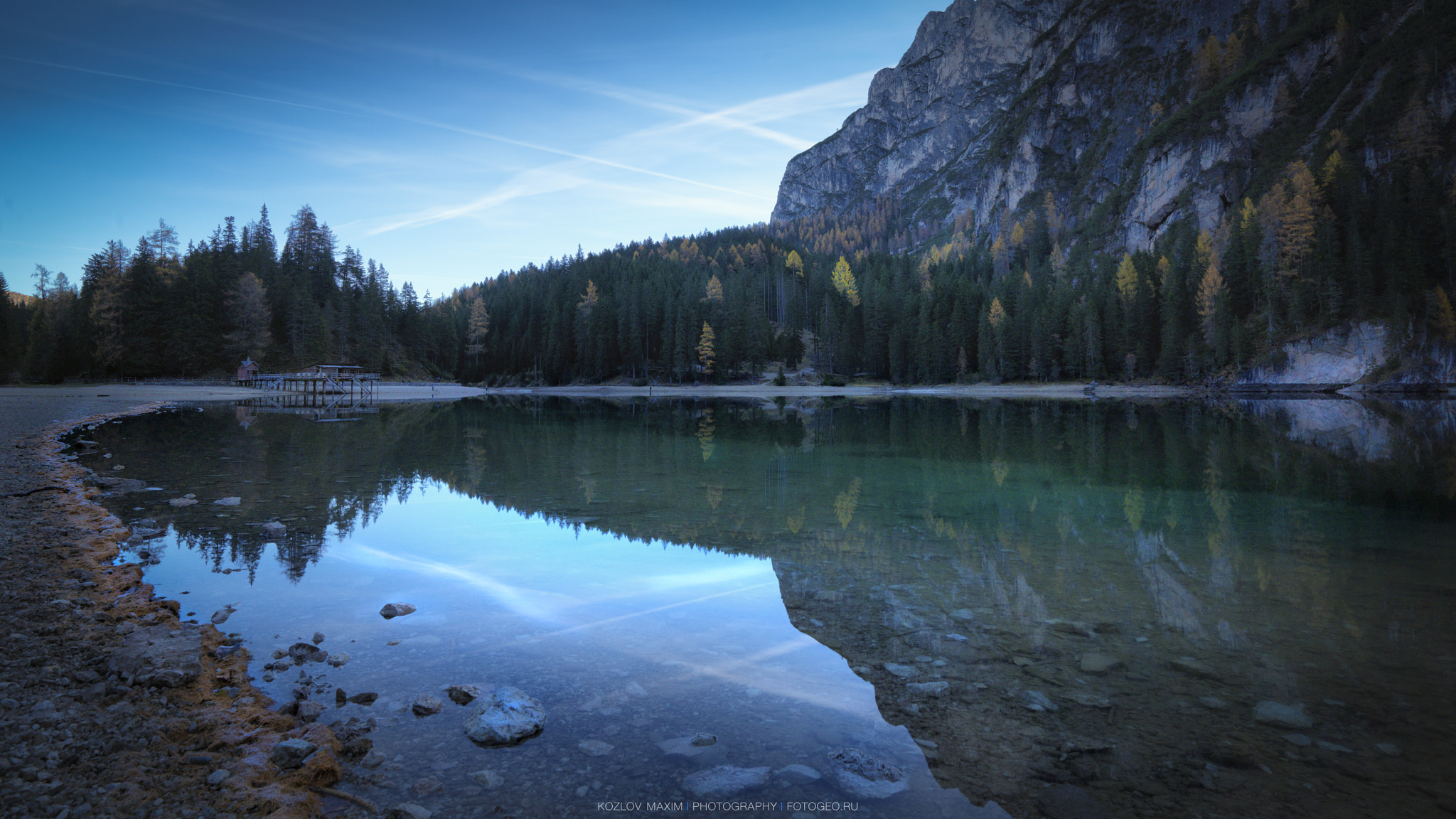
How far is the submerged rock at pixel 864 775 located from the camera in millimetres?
3920

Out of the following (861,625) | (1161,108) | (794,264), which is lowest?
(861,625)

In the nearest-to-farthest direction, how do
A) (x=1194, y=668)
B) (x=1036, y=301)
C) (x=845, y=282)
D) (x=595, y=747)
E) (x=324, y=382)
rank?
(x=595, y=747) → (x=1194, y=668) → (x=324, y=382) → (x=1036, y=301) → (x=845, y=282)

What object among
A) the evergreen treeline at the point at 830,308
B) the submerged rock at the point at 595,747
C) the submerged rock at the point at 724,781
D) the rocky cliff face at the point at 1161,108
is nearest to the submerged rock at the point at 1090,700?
the submerged rock at the point at 724,781

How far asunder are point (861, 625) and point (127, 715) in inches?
231

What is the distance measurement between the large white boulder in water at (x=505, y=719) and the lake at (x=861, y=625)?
10 centimetres

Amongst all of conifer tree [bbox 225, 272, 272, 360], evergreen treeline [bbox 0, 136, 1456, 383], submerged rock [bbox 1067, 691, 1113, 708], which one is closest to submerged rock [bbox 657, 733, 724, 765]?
submerged rock [bbox 1067, 691, 1113, 708]

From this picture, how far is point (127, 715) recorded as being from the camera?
163 inches

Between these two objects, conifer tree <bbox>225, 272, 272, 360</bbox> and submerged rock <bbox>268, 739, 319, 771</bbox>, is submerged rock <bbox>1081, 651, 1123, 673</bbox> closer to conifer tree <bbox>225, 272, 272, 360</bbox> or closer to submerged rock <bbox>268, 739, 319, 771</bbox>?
submerged rock <bbox>268, 739, 319, 771</bbox>

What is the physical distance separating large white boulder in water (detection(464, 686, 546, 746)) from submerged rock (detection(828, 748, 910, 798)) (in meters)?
2.08

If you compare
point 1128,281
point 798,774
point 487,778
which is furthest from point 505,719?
point 1128,281

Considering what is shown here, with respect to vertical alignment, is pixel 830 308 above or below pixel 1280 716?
above

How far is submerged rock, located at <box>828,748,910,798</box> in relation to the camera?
3920 mm

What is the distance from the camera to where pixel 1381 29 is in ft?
343

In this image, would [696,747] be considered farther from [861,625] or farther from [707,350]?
[707,350]
